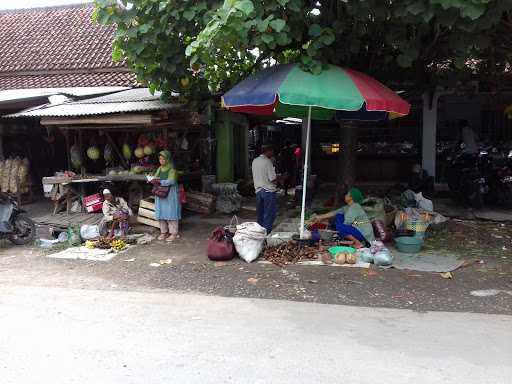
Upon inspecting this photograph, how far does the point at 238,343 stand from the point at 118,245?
451 centimetres

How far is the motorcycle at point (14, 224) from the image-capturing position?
8.21 meters

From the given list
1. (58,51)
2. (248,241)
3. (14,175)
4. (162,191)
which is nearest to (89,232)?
(162,191)

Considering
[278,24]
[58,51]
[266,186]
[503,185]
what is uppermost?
[58,51]

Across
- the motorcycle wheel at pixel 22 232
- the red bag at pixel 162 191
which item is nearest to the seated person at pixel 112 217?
the red bag at pixel 162 191

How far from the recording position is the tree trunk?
909 centimetres

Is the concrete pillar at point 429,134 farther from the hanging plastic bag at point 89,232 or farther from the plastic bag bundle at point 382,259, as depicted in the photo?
the hanging plastic bag at point 89,232

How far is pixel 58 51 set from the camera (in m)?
15.0

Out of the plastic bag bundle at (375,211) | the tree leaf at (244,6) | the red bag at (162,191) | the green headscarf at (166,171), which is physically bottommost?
the plastic bag bundle at (375,211)

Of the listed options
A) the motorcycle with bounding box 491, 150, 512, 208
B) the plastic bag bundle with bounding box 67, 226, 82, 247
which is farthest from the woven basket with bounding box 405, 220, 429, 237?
the plastic bag bundle with bounding box 67, 226, 82, 247

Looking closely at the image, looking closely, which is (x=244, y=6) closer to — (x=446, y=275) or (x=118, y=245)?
(x=446, y=275)

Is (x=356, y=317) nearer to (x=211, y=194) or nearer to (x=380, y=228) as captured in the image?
(x=380, y=228)

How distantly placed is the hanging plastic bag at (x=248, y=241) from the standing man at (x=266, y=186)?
3.65ft

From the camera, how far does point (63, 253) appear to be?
789 cm

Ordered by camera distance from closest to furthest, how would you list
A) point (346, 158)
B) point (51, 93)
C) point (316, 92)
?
point (316, 92)
point (346, 158)
point (51, 93)
